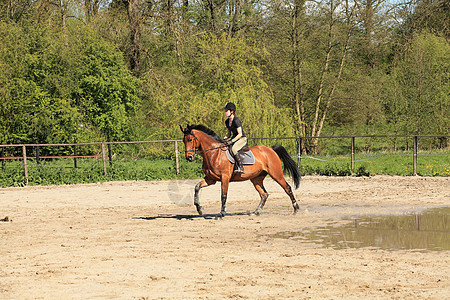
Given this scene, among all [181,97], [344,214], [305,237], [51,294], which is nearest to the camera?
[51,294]

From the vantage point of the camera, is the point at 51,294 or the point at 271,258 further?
the point at 271,258

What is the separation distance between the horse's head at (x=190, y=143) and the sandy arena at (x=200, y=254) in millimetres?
1429

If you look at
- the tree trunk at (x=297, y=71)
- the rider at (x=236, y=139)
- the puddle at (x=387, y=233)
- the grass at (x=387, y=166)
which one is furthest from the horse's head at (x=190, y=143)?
the tree trunk at (x=297, y=71)

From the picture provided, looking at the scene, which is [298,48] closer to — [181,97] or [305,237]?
[181,97]

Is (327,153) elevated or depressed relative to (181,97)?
depressed

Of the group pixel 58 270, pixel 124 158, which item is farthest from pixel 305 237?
pixel 124 158

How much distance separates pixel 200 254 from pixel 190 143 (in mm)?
4055

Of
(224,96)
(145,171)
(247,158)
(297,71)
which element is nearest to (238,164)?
(247,158)

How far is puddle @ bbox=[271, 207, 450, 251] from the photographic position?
8914 mm

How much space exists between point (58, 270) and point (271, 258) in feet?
9.56

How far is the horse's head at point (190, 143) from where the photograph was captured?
1201 cm

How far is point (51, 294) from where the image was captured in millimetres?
6340

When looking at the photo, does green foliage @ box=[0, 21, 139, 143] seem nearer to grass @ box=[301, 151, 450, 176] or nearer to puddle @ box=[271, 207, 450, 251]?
grass @ box=[301, 151, 450, 176]

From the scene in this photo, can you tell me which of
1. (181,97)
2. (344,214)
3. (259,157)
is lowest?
(344,214)
